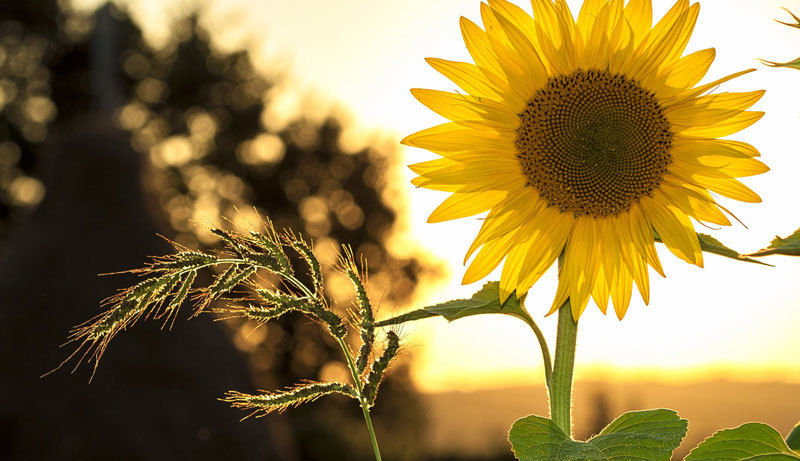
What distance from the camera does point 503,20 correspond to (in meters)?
1.91

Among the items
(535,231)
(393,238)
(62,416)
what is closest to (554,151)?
(535,231)

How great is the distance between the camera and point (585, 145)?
2154 millimetres

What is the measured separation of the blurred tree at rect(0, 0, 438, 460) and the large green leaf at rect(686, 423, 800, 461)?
15.7 metres

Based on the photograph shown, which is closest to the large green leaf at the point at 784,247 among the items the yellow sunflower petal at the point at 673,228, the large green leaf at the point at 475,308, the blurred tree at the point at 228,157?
the yellow sunflower petal at the point at 673,228

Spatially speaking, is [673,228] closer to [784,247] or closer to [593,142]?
[593,142]

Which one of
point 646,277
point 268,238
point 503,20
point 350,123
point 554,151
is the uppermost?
point 503,20

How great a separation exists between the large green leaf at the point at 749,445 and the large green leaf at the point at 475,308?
45cm

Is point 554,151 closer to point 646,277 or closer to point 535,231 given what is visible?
point 535,231

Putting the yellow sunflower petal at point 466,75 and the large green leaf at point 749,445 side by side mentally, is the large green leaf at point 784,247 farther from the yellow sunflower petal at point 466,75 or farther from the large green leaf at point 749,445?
the yellow sunflower petal at point 466,75

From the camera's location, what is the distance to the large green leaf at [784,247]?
1.53m

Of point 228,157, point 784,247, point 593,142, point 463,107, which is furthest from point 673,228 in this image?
point 228,157

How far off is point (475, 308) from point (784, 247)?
59 centimetres

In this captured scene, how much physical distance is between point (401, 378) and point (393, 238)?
356 centimetres

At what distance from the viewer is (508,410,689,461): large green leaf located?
1510 millimetres
